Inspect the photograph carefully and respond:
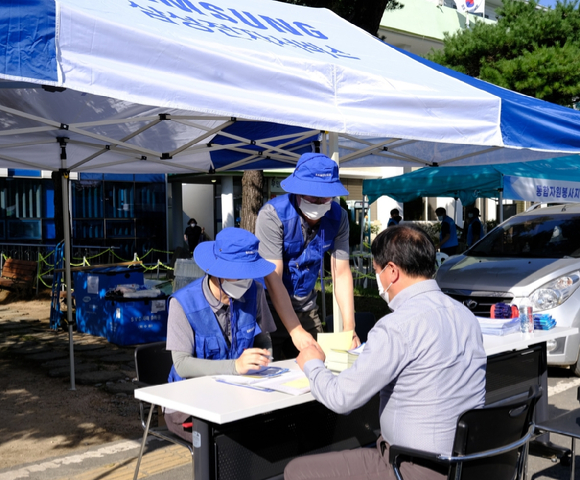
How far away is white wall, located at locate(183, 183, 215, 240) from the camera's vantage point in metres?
27.9

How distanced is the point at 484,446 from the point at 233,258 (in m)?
1.42

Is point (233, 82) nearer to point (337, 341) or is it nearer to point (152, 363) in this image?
point (337, 341)

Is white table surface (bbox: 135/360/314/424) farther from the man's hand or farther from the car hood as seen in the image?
the car hood

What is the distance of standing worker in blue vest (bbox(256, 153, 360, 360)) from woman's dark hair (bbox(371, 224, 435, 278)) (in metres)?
1.12

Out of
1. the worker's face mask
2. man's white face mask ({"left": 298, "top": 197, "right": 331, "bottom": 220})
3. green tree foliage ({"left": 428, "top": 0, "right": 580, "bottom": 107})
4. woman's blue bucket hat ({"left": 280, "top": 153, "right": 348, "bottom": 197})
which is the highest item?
green tree foliage ({"left": 428, "top": 0, "right": 580, "bottom": 107})

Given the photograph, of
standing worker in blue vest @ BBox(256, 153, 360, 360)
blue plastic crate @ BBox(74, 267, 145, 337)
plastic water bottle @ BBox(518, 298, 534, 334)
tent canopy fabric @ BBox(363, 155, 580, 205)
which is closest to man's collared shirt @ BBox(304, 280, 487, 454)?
standing worker in blue vest @ BBox(256, 153, 360, 360)

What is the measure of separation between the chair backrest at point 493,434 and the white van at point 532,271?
13.4 feet

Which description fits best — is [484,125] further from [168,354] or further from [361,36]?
[168,354]

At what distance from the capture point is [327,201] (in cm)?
393

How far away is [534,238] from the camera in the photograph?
7840 mm

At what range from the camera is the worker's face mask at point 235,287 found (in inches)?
127

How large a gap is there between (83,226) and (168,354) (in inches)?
700

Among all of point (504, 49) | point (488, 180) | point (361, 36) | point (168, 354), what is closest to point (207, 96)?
point (168, 354)

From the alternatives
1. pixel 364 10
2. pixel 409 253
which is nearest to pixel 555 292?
pixel 409 253
